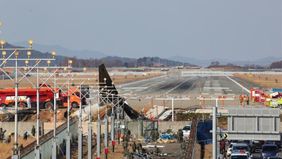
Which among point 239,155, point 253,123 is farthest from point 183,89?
point 253,123

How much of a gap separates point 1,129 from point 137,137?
435 inches

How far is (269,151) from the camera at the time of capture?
4672 centimetres

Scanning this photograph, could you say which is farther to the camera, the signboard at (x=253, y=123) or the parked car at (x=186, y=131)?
the parked car at (x=186, y=131)

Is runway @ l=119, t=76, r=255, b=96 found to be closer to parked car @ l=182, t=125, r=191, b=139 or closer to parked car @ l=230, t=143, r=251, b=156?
parked car @ l=182, t=125, r=191, b=139

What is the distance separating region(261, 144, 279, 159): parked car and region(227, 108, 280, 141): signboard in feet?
26.7

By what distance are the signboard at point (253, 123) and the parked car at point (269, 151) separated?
26.7ft

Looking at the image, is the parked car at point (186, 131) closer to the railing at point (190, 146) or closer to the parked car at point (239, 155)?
the railing at point (190, 146)

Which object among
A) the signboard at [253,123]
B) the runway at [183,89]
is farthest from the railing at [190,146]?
the runway at [183,89]

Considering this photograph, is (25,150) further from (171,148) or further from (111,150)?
(171,148)

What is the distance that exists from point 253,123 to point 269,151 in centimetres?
992

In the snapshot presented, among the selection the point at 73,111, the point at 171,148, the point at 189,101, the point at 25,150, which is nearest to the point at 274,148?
the point at 171,148

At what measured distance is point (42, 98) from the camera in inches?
2965

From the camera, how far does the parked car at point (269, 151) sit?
4559cm

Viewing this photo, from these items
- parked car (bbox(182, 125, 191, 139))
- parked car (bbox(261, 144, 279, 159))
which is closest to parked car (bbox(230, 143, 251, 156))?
parked car (bbox(261, 144, 279, 159))
